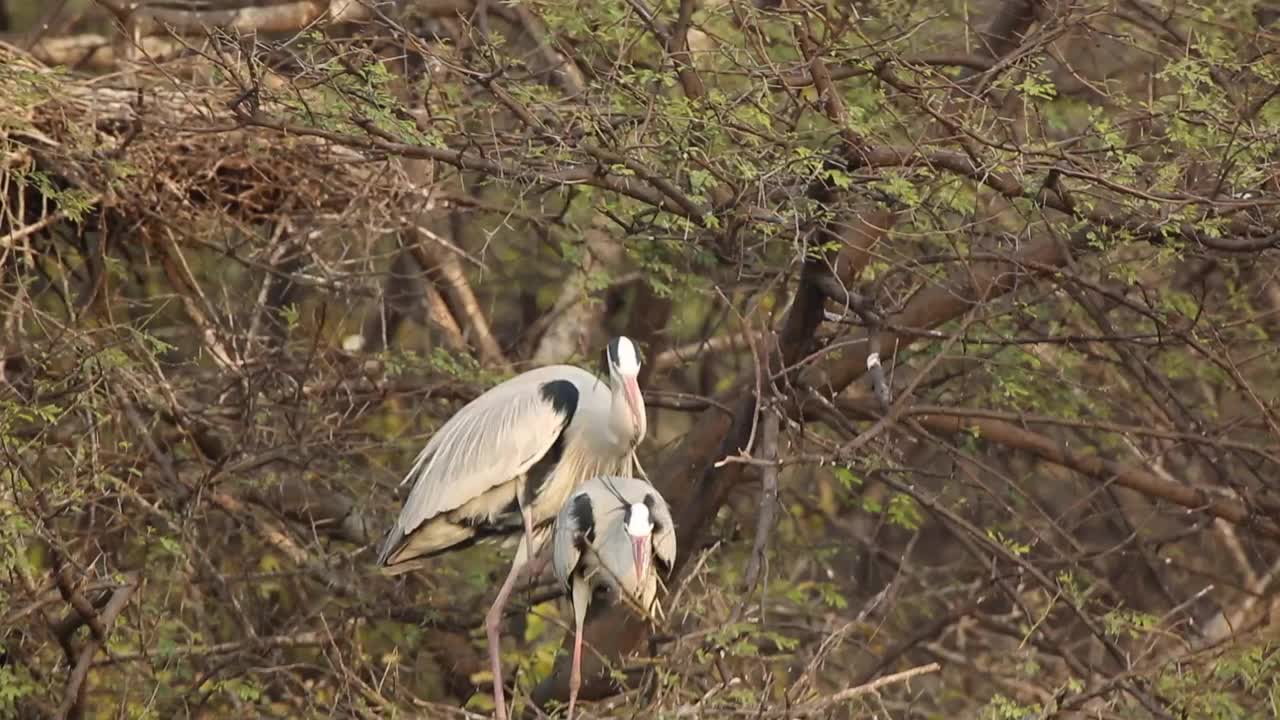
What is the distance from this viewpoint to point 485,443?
16.9 ft

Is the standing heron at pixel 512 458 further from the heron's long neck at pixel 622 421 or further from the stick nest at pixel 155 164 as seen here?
the stick nest at pixel 155 164

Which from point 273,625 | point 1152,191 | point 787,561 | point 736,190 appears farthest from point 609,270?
point 1152,191

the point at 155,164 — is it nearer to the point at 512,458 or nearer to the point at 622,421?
the point at 512,458

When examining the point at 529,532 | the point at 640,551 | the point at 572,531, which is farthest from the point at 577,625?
the point at 529,532

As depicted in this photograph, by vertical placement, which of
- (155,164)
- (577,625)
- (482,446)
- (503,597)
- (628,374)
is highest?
(155,164)

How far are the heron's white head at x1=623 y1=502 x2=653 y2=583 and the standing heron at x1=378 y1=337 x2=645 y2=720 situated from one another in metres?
0.55

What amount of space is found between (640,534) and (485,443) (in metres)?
0.88

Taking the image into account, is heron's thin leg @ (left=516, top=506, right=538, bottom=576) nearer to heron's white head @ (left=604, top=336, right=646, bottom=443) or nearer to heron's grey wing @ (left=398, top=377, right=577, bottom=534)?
heron's grey wing @ (left=398, top=377, right=577, bottom=534)

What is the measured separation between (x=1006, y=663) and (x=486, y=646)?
1.78 meters

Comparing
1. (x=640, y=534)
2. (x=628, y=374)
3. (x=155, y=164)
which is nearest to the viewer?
(x=640, y=534)

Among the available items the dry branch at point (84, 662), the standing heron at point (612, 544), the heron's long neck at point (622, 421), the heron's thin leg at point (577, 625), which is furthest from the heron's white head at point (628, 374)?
the dry branch at point (84, 662)

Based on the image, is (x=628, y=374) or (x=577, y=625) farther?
(x=628, y=374)

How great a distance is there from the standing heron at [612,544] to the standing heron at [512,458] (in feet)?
0.96

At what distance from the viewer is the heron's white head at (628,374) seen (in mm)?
4863
